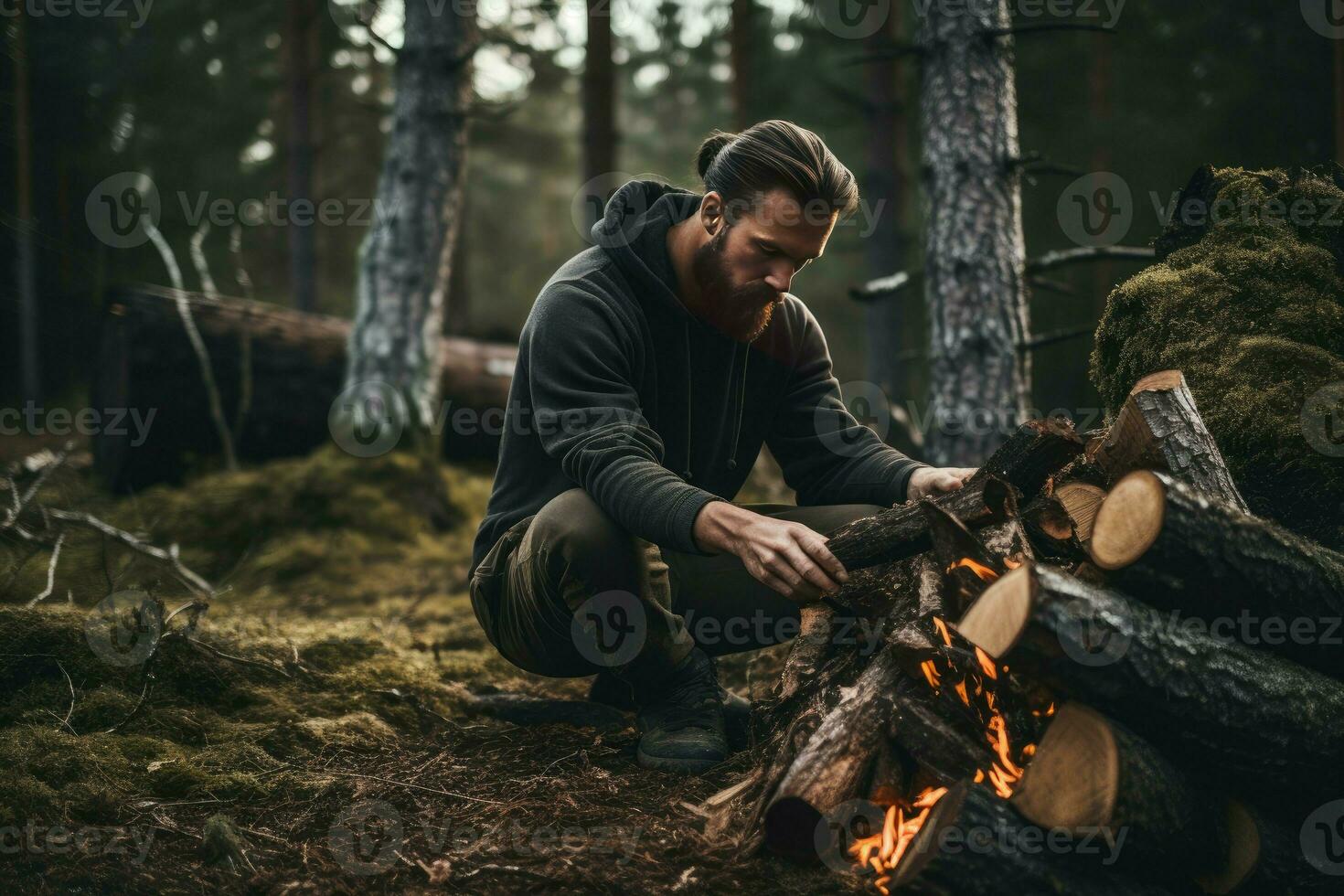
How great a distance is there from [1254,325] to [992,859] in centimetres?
212

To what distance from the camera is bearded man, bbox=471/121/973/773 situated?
2666 millimetres

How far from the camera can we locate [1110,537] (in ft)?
7.11

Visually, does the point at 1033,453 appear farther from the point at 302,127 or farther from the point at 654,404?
the point at 302,127

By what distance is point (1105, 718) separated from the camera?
80.4 inches

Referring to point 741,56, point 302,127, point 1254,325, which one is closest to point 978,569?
point 1254,325

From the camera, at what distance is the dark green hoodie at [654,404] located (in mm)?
2697

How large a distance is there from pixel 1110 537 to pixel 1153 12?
13.5 metres

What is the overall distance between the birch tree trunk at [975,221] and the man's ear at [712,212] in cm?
243

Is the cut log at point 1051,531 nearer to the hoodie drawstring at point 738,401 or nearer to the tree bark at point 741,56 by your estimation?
the hoodie drawstring at point 738,401

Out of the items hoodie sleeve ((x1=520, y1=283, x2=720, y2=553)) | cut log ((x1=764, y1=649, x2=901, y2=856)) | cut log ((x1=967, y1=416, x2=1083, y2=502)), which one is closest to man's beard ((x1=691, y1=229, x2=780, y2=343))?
hoodie sleeve ((x1=520, y1=283, x2=720, y2=553))

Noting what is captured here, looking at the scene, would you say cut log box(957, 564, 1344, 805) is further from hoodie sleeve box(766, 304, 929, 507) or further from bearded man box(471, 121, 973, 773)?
hoodie sleeve box(766, 304, 929, 507)

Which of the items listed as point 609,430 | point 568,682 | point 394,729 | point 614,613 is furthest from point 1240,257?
point 394,729

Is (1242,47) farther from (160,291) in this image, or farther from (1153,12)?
(160,291)

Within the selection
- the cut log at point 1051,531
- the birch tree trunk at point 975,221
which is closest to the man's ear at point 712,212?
the cut log at point 1051,531
